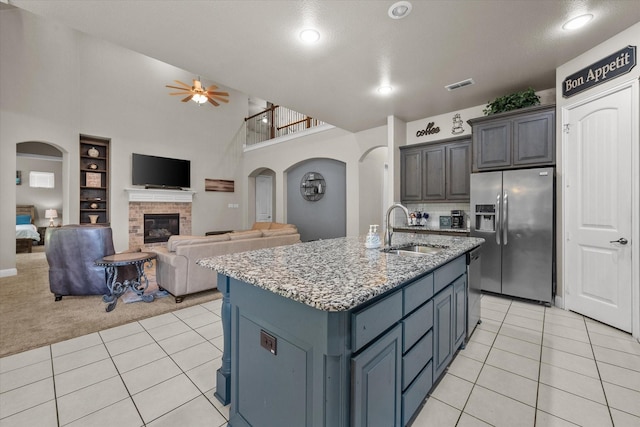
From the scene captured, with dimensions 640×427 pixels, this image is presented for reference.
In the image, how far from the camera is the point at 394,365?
127 centimetres

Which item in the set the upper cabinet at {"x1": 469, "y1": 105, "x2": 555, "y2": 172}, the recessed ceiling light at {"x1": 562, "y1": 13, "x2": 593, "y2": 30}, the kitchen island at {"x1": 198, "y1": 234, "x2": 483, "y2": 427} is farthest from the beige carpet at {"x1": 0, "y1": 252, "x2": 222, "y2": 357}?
the recessed ceiling light at {"x1": 562, "y1": 13, "x2": 593, "y2": 30}

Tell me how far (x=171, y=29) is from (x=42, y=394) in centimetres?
295

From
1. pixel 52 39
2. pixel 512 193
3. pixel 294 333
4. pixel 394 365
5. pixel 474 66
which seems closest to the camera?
pixel 294 333

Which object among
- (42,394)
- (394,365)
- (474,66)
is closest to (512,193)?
(474,66)

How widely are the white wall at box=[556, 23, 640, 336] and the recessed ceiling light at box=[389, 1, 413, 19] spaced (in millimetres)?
2140

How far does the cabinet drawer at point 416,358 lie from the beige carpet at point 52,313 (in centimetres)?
286

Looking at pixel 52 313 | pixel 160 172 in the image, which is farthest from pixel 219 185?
pixel 52 313

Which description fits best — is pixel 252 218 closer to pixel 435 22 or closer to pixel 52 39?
pixel 52 39

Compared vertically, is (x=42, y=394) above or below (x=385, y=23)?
below

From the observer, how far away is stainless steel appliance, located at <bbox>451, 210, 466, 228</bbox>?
4.32 meters

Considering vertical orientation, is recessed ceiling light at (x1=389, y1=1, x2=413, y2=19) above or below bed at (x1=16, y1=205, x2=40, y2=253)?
above

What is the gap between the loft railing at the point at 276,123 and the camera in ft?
24.3

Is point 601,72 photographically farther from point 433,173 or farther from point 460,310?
point 460,310

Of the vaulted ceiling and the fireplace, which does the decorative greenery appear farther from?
the fireplace
